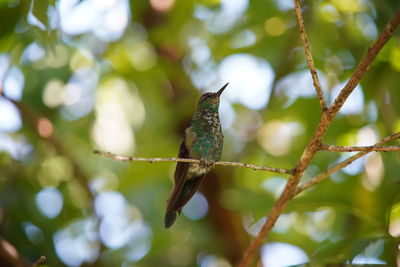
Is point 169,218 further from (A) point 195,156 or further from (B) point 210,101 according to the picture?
(B) point 210,101

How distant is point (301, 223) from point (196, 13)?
257 centimetres

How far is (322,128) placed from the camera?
246cm

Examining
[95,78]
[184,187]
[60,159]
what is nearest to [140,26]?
[95,78]

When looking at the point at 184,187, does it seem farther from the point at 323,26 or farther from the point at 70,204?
the point at 323,26

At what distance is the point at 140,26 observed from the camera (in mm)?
5832

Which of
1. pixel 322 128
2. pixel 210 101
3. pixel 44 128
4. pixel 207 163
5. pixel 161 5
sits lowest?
pixel 322 128

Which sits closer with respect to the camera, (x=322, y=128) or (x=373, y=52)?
(x=373, y=52)

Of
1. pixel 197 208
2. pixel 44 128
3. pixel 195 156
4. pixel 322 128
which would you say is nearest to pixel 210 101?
pixel 195 156

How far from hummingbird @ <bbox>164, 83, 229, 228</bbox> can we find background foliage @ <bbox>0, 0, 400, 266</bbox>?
1.58 feet

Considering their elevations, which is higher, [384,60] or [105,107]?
[105,107]

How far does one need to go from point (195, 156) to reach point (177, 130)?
60.5 inches

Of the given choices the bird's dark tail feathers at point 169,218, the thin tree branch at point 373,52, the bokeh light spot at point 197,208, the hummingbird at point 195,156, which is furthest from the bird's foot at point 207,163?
the thin tree branch at point 373,52

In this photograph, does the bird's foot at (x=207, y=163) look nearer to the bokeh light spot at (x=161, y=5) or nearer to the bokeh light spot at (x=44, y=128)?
the bokeh light spot at (x=44, y=128)

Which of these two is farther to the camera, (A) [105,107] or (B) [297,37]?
(A) [105,107]
